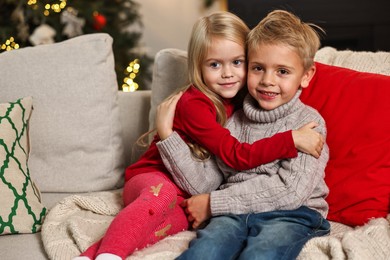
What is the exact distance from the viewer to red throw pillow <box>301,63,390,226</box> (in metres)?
1.72

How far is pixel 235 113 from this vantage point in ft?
6.17

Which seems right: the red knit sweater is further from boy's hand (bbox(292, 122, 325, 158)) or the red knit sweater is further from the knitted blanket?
the knitted blanket

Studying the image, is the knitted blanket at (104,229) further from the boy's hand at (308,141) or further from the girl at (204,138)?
the boy's hand at (308,141)

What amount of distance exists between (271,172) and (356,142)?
0.28 metres

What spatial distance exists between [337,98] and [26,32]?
2.32 m

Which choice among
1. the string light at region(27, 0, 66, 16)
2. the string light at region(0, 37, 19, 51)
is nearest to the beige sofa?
the string light at region(0, 37, 19, 51)

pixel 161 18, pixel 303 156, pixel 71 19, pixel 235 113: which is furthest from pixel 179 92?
pixel 161 18

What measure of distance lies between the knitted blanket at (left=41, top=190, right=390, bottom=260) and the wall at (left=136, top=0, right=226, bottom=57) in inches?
110

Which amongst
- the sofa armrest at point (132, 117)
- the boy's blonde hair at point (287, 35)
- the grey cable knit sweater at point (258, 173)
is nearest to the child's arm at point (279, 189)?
the grey cable knit sweater at point (258, 173)

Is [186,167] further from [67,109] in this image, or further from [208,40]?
[67,109]

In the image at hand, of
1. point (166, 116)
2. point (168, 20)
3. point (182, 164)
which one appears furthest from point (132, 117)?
point (168, 20)

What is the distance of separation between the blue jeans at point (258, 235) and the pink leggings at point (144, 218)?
13 centimetres

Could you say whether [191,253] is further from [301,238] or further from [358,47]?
[358,47]

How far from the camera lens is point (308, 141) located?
164 cm
